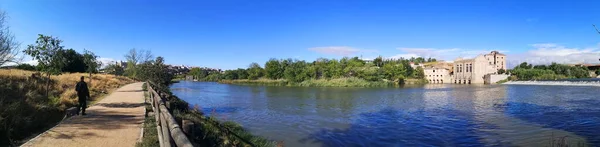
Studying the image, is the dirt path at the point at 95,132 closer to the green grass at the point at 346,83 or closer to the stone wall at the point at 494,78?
the green grass at the point at 346,83

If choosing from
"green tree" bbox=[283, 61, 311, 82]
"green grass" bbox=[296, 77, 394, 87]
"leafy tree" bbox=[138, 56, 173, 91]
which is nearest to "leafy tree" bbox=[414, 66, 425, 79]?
"green grass" bbox=[296, 77, 394, 87]

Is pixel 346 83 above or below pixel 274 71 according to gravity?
below

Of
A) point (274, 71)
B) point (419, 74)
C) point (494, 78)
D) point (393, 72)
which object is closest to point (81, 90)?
point (393, 72)

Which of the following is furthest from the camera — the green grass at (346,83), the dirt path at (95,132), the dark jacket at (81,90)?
the green grass at (346,83)

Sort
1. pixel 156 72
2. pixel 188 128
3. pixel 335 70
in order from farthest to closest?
1. pixel 335 70
2. pixel 156 72
3. pixel 188 128

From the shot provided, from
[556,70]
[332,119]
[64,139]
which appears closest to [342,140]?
[332,119]

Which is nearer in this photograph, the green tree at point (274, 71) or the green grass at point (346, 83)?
the green grass at point (346, 83)

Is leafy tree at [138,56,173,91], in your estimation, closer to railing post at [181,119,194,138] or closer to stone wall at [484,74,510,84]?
railing post at [181,119,194,138]

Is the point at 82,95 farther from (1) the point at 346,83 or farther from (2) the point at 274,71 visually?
(2) the point at 274,71

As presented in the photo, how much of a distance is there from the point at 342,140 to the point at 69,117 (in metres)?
9.01

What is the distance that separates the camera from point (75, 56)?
53094mm

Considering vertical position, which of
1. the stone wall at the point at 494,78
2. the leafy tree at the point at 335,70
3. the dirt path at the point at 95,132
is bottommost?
the dirt path at the point at 95,132

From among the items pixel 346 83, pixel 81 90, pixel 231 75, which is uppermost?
pixel 231 75

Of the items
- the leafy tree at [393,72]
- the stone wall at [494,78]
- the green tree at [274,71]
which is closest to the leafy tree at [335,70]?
the leafy tree at [393,72]
